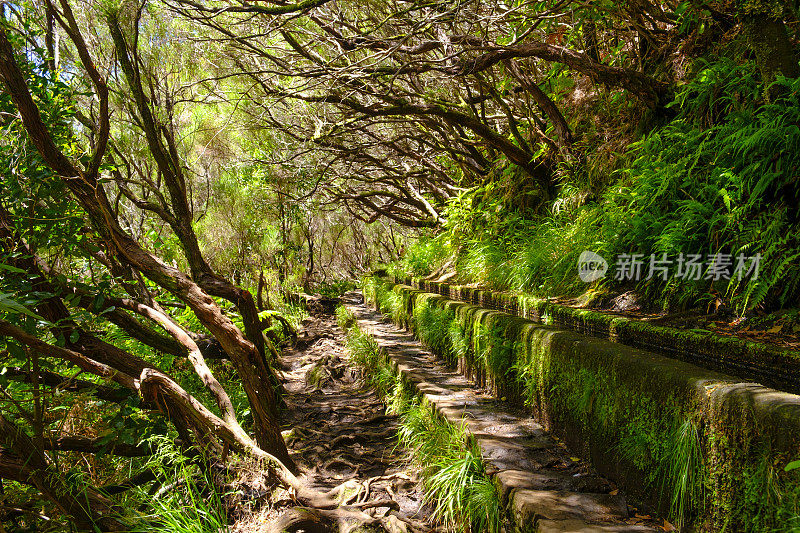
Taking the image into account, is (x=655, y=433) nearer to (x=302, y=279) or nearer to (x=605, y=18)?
(x=605, y=18)

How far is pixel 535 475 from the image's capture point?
9.02ft

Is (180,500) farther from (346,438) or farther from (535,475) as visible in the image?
(535,475)

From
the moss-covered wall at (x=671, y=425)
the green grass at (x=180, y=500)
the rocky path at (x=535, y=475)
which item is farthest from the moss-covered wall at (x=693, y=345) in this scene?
the green grass at (x=180, y=500)

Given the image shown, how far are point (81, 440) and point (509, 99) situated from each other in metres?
7.59

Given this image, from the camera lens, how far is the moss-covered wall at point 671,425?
1558mm

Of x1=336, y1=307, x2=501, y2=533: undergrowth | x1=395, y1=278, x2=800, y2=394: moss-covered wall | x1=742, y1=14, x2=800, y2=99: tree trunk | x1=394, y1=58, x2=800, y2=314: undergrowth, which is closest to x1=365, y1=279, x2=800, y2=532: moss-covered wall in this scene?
x1=395, y1=278, x2=800, y2=394: moss-covered wall

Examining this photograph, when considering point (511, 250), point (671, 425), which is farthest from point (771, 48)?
point (511, 250)

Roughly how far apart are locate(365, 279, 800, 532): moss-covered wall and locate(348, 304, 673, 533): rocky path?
11 cm

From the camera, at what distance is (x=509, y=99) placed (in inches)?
316

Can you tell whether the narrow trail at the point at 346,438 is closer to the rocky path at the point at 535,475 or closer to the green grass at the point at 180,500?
the rocky path at the point at 535,475

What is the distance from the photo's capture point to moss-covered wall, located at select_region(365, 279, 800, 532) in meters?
1.56

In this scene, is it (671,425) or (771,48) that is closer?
(671,425)

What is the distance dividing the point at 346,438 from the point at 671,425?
411 cm

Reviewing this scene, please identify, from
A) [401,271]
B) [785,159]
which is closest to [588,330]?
[785,159]
